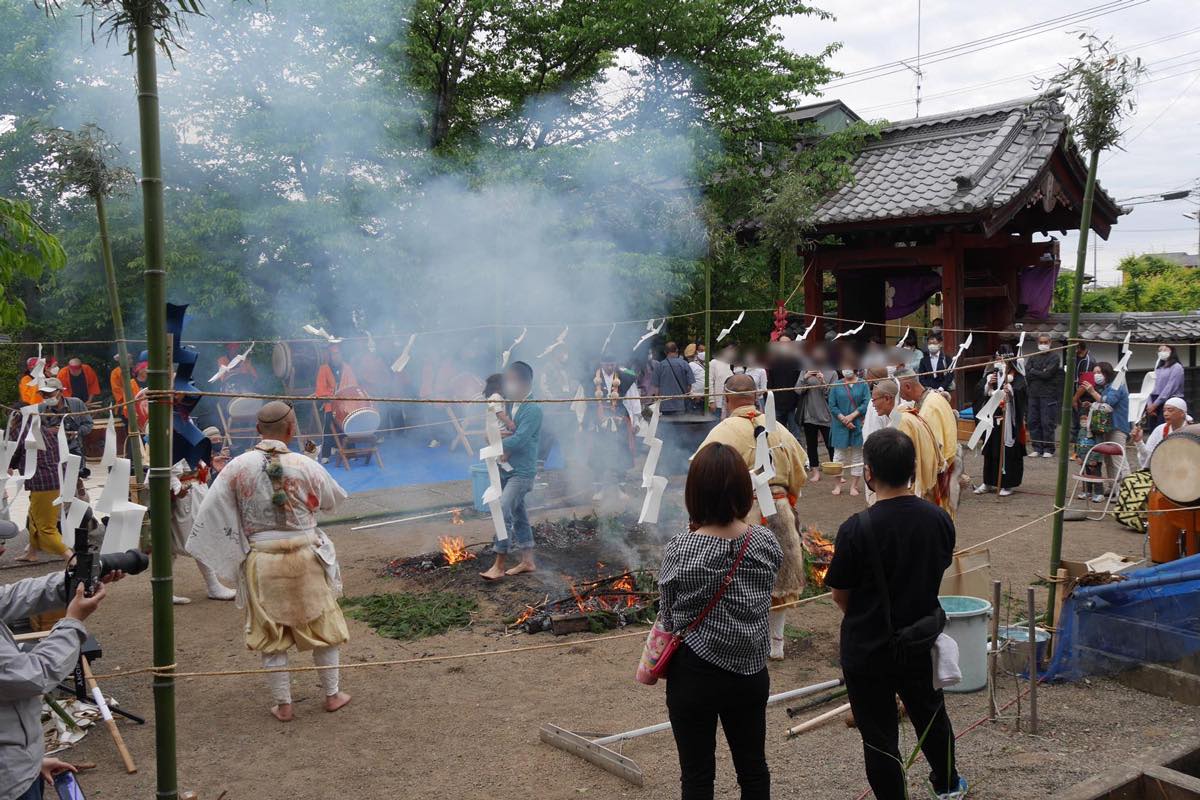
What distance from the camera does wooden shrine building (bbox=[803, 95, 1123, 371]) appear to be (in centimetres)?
1198

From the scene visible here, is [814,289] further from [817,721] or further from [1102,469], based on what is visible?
[817,721]

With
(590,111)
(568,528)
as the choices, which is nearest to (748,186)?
(590,111)

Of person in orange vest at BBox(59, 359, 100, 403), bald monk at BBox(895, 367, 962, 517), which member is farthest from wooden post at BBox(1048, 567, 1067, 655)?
person in orange vest at BBox(59, 359, 100, 403)

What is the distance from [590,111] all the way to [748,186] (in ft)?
9.06

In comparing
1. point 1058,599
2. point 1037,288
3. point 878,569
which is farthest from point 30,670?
point 1037,288

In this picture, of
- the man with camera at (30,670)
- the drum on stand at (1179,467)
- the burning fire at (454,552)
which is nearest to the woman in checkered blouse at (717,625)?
the man with camera at (30,670)

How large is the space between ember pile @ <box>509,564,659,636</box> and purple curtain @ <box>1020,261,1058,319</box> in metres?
10.7

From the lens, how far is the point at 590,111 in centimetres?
1348

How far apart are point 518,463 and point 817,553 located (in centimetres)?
256

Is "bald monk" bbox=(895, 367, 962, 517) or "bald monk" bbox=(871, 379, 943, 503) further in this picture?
"bald monk" bbox=(895, 367, 962, 517)

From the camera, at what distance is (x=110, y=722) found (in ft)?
14.0

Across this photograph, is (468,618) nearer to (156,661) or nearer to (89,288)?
(156,661)

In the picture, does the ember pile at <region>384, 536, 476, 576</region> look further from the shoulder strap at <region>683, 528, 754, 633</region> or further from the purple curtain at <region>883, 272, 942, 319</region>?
the purple curtain at <region>883, 272, 942, 319</region>

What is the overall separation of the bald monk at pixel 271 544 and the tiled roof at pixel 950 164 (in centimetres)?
985
